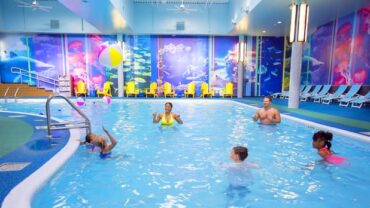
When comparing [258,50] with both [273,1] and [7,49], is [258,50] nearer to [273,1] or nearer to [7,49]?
[273,1]

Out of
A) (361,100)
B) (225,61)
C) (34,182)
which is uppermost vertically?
(225,61)

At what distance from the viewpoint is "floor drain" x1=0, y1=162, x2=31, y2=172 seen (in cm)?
299

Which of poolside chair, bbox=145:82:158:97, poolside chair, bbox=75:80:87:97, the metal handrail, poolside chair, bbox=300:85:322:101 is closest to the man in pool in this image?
poolside chair, bbox=300:85:322:101

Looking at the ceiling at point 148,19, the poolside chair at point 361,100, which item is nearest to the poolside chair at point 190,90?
the ceiling at point 148,19

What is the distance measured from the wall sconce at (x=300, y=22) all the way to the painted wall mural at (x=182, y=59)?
32.4ft

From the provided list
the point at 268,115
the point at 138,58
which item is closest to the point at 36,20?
the point at 138,58

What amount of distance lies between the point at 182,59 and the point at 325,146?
48.5 feet

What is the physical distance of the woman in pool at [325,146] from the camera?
150 inches

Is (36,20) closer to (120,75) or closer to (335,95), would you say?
(120,75)

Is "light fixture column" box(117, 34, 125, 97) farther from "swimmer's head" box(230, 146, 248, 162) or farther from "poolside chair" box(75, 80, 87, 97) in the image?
"swimmer's head" box(230, 146, 248, 162)

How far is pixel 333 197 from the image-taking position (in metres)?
2.88

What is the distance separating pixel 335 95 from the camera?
39.8ft

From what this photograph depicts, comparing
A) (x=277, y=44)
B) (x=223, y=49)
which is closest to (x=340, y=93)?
(x=277, y=44)

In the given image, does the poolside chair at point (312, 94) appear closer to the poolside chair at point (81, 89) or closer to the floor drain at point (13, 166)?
the poolside chair at point (81, 89)
